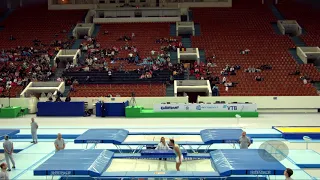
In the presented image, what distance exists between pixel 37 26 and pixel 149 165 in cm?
3726

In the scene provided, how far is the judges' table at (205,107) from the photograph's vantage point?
90.4 feet

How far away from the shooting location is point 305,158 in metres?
14.7

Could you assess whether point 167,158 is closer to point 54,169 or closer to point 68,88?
point 54,169

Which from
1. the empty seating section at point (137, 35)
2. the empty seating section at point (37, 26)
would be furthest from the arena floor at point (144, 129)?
the empty seating section at point (37, 26)

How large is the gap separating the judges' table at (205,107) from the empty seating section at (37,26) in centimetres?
2009

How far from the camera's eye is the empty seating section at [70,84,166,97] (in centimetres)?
3167

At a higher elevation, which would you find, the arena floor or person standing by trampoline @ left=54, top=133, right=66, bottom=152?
person standing by trampoline @ left=54, top=133, right=66, bottom=152

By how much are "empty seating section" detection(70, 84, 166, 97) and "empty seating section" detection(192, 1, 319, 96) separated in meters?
5.65

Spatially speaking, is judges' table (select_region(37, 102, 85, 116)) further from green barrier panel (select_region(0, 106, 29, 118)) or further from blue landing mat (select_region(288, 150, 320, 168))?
blue landing mat (select_region(288, 150, 320, 168))

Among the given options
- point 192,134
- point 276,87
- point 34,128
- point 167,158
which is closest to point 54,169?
point 167,158

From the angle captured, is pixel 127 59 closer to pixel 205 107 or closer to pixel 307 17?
pixel 205 107

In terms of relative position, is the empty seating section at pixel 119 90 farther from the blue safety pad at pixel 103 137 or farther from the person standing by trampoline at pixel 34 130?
the blue safety pad at pixel 103 137

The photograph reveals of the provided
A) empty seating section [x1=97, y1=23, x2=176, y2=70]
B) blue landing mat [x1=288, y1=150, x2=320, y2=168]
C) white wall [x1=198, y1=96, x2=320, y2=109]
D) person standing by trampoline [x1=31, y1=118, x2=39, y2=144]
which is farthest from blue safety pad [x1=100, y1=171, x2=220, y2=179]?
empty seating section [x1=97, y1=23, x2=176, y2=70]

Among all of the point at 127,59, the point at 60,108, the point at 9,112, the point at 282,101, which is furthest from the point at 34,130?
the point at 127,59
